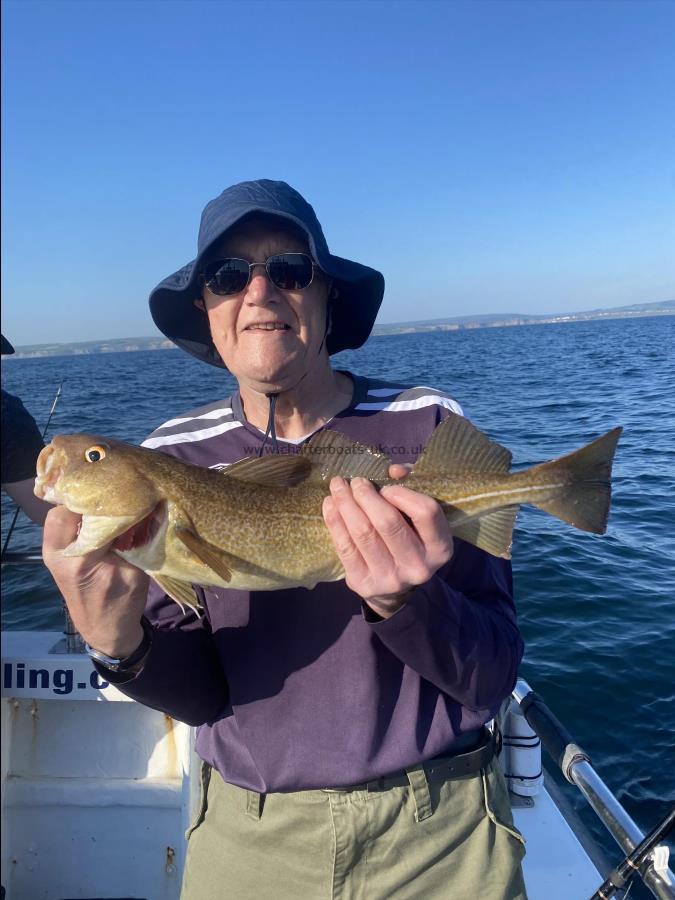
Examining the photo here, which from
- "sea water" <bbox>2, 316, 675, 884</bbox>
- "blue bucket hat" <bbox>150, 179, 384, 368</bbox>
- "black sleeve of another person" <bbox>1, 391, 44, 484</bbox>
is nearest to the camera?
"blue bucket hat" <bbox>150, 179, 384, 368</bbox>

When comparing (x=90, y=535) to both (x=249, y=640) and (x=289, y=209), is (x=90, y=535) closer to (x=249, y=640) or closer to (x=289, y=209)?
(x=249, y=640)

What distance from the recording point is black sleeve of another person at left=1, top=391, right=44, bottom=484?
4.99 metres

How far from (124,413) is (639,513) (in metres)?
23.1

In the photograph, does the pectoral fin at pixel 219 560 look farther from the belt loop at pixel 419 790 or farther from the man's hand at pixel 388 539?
the belt loop at pixel 419 790

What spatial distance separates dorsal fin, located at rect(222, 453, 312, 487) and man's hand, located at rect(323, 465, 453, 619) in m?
0.46

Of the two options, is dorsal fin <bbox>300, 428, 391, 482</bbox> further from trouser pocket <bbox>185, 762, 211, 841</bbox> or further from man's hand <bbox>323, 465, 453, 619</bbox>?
trouser pocket <bbox>185, 762, 211, 841</bbox>

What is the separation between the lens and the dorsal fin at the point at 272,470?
9.18ft

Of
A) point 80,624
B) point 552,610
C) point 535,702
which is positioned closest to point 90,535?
point 80,624

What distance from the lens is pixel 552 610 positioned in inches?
365

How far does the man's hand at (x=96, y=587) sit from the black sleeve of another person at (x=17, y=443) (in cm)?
299

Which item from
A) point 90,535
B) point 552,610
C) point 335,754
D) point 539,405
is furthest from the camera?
point 539,405

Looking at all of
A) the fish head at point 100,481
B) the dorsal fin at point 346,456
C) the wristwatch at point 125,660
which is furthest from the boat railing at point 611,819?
the fish head at point 100,481

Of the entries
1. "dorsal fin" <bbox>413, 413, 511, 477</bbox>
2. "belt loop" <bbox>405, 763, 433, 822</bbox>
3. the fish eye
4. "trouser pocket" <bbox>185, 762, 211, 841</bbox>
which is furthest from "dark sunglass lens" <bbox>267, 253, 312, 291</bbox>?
"trouser pocket" <bbox>185, 762, 211, 841</bbox>

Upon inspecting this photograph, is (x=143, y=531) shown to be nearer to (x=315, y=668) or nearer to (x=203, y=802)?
(x=315, y=668)
